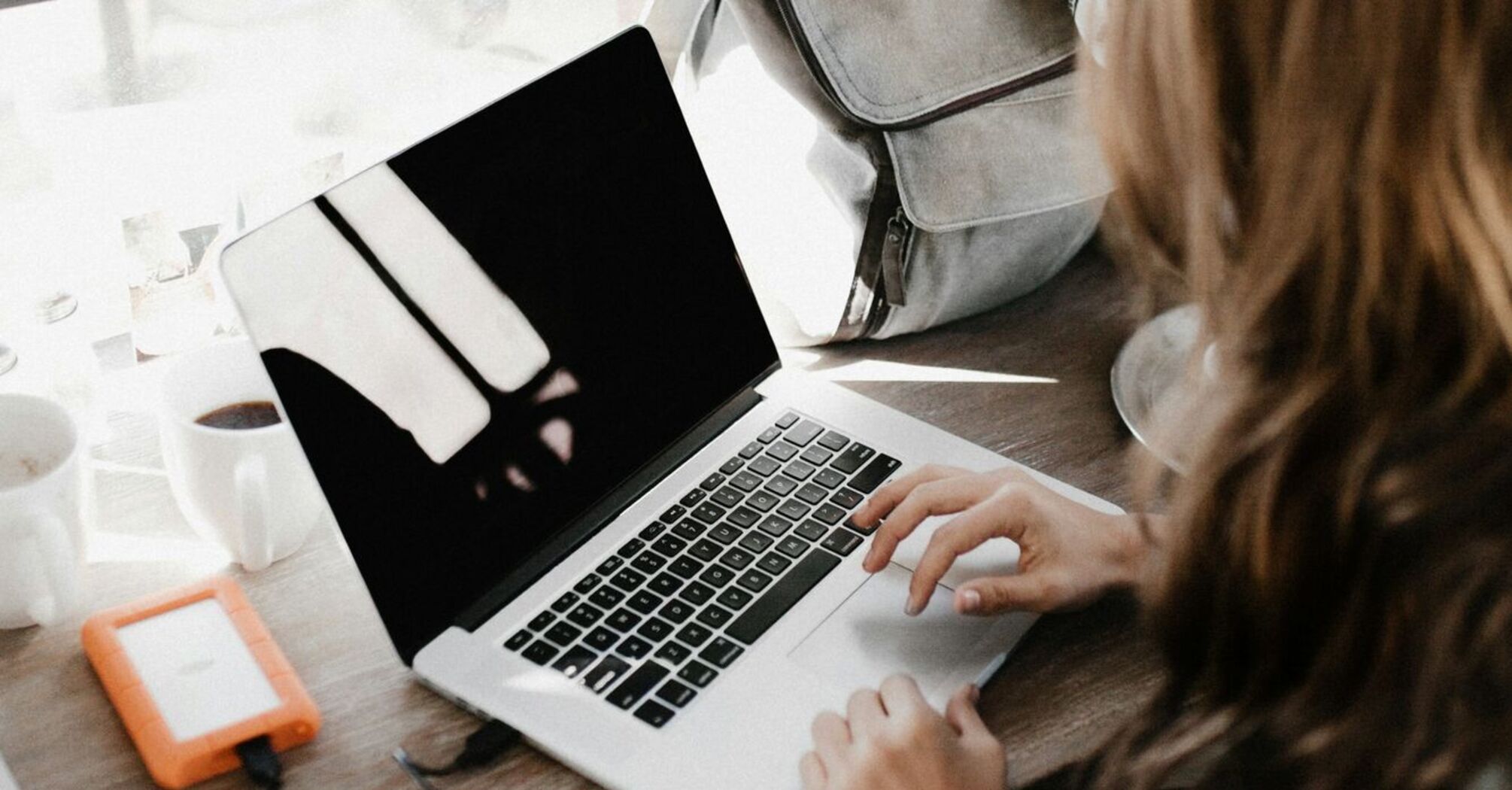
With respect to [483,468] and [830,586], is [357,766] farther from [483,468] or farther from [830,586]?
[830,586]

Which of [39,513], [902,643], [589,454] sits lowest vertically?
[902,643]

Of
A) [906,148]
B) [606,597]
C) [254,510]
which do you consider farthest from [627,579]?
[906,148]

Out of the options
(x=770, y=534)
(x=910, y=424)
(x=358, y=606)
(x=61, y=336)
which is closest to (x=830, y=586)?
(x=770, y=534)

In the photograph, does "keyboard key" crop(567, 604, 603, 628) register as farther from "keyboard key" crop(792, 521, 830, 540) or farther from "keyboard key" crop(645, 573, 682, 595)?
"keyboard key" crop(792, 521, 830, 540)

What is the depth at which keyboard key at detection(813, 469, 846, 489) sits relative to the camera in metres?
0.86

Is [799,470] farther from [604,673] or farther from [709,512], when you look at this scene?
[604,673]

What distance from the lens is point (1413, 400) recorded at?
0.51 meters

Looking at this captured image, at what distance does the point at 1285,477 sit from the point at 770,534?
349mm

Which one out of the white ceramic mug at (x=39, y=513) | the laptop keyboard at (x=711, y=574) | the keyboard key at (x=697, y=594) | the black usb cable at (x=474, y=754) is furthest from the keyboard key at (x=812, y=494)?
the white ceramic mug at (x=39, y=513)

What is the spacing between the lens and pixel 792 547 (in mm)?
806

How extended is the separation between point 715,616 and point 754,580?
0.13ft

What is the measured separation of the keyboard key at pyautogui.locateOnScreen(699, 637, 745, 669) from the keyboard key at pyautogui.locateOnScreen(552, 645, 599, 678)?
60mm

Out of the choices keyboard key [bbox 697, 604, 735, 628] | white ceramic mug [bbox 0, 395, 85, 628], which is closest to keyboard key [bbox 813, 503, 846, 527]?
keyboard key [bbox 697, 604, 735, 628]

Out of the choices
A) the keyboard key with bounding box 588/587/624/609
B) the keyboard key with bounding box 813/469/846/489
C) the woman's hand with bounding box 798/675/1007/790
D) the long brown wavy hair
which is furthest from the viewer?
the keyboard key with bounding box 813/469/846/489
